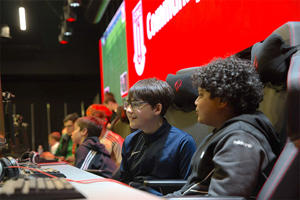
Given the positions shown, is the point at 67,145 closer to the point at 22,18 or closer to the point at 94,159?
the point at 22,18

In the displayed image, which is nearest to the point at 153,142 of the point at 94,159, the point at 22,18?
the point at 94,159

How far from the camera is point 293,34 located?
1172 mm

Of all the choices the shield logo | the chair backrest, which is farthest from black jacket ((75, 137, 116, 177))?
the chair backrest

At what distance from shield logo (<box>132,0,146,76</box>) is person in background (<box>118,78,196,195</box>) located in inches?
96.4

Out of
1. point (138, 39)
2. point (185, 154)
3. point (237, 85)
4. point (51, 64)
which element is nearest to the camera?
point (237, 85)

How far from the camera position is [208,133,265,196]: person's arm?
1021mm

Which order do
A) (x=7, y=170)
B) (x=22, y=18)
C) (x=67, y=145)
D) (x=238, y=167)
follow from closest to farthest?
(x=238, y=167), (x=7, y=170), (x=22, y=18), (x=67, y=145)

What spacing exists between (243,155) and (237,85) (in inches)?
11.9

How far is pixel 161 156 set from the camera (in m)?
1.82

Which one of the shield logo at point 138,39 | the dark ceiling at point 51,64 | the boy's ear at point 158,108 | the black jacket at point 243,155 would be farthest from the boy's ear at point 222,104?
the dark ceiling at point 51,64

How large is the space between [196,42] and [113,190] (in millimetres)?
2136

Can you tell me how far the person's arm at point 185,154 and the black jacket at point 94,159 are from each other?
46.7 inches

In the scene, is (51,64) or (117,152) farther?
(51,64)

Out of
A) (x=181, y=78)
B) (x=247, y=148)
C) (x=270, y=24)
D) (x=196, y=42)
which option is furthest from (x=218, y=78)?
(x=196, y=42)
